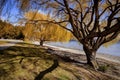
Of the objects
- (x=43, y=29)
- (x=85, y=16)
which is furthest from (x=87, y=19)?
(x=43, y=29)

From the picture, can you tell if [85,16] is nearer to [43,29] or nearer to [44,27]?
[44,27]

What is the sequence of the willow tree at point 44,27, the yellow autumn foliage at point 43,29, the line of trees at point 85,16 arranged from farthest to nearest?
the yellow autumn foliage at point 43,29, the willow tree at point 44,27, the line of trees at point 85,16

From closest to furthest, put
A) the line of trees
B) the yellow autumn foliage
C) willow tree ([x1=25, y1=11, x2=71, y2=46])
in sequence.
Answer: the line of trees
willow tree ([x1=25, y1=11, x2=71, y2=46])
the yellow autumn foliage

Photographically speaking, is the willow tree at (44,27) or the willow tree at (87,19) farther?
the willow tree at (44,27)

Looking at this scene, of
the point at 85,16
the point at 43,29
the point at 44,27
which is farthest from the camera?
the point at 43,29

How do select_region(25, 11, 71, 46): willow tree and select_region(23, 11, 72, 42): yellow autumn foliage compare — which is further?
select_region(23, 11, 72, 42): yellow autumn foliage

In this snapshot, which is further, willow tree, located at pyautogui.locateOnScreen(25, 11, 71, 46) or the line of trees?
willow tree, located at pyautogui.locateOnScreen(25, 11, 71, 46)

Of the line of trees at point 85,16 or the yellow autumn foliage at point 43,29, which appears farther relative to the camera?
the yellow autumn foliage at point 43,29

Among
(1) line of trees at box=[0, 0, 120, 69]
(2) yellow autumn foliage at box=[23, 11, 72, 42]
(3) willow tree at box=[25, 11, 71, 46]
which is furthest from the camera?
(2) yellow autumn foliage at box=[23, 11, 72, 42]

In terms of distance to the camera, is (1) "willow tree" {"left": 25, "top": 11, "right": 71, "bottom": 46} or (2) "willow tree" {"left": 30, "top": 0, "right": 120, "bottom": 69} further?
(1) "willow tree" {"left": 25, "top": 11, "right": 71, "bottom": 46}

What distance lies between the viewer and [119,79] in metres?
12.7

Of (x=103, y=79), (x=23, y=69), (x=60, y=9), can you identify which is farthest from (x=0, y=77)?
(x=60, y=9)

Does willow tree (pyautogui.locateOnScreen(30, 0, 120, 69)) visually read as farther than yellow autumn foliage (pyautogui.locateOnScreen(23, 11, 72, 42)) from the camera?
No

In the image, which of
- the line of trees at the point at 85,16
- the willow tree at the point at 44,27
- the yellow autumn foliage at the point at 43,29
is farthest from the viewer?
the yellow autumn foliage at the point at 43,29
